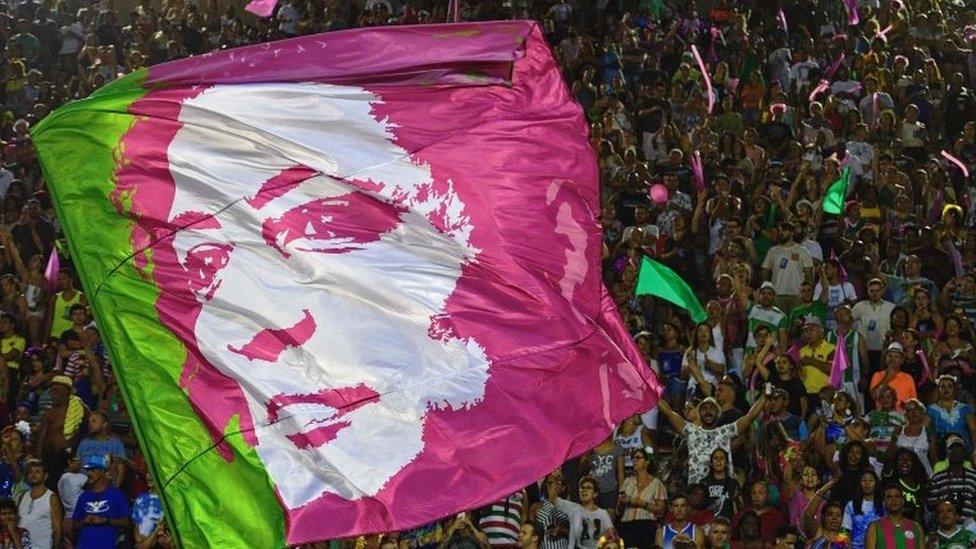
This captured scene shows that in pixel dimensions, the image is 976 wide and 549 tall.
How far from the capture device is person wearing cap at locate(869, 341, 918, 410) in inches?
679

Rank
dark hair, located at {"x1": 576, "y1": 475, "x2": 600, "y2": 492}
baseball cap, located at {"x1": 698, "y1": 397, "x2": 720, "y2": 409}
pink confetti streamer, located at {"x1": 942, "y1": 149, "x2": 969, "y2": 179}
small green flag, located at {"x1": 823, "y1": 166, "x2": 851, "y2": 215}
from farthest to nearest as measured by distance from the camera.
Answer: pink confetti streamer, located at {"x1": 942, "y1": 149, "x2": 969, "y2": 179} < small green flag, located at {"x1": 823, "y1": 166, "x2": 851, "y2": 215} < baseball cap, located at {"x1": 698, "y1": 397, "x2": 720, "y2": 409} < dark hair, located at {"x1": 576, "y1": 475, "x2": 600, "y2": 492}

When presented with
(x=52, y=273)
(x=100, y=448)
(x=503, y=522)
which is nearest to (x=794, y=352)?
(x=503, y=522)

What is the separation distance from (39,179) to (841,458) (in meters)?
11.3

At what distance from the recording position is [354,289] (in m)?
9.97

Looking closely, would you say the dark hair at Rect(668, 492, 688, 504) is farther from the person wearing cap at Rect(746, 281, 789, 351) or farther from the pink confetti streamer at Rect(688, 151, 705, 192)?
the pink confetti streamer at Rect(688, 151, 705, 192)

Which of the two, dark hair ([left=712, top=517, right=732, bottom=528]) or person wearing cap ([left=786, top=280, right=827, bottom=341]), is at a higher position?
person wearing cap ([left=786, top=280, right=827, bottom=341])

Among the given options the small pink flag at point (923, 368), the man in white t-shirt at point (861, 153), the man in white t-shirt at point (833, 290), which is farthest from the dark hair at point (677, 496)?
the man in white t-shirt at point (861, 153)

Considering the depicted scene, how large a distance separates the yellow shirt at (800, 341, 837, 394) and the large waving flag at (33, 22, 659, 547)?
Result: 762cm

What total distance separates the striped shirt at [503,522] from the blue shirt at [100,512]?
3089 millimetres

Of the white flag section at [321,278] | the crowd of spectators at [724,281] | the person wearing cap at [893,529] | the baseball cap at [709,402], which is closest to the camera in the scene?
the white flag section at [321,278]

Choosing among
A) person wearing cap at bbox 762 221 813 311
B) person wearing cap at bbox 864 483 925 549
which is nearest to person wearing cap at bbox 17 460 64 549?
person wearing cap at bbox 864 483 925 549

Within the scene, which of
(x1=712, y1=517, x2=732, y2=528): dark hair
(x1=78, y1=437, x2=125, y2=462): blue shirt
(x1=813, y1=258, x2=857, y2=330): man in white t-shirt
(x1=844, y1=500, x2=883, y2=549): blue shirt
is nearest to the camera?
(x1=712, y1=517, x2=732, y2=528): dark hair

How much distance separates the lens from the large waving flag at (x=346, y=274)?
9445 millimetres

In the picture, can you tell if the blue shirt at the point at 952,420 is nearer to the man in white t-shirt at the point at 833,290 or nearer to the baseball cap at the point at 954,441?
the baseball cap at the point at 954,441
